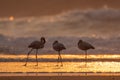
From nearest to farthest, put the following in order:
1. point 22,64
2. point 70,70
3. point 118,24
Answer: point 70,70, point 22,64, point 118,24

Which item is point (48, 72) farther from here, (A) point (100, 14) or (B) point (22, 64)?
(A) point (100, 14)

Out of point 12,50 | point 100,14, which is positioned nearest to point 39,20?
point 100,14

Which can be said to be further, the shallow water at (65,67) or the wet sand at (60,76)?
the shallow water at (65,67)

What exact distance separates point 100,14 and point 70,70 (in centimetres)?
3115

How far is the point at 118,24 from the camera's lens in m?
47.1

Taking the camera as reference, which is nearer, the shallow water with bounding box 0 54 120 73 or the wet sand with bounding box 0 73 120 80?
the wet sand with bounding box 0 73 120 80

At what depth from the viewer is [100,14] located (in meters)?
47.8

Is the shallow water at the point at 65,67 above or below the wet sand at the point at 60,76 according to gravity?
above

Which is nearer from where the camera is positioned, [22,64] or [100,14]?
[22,64]

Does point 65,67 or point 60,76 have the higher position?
point 65,67

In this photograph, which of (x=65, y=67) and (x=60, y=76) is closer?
(x=60, y=76)

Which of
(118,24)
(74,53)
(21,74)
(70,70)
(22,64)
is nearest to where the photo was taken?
(21,74)

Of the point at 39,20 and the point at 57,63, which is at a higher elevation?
the point at 39,20

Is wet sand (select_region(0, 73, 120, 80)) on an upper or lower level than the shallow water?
lower
